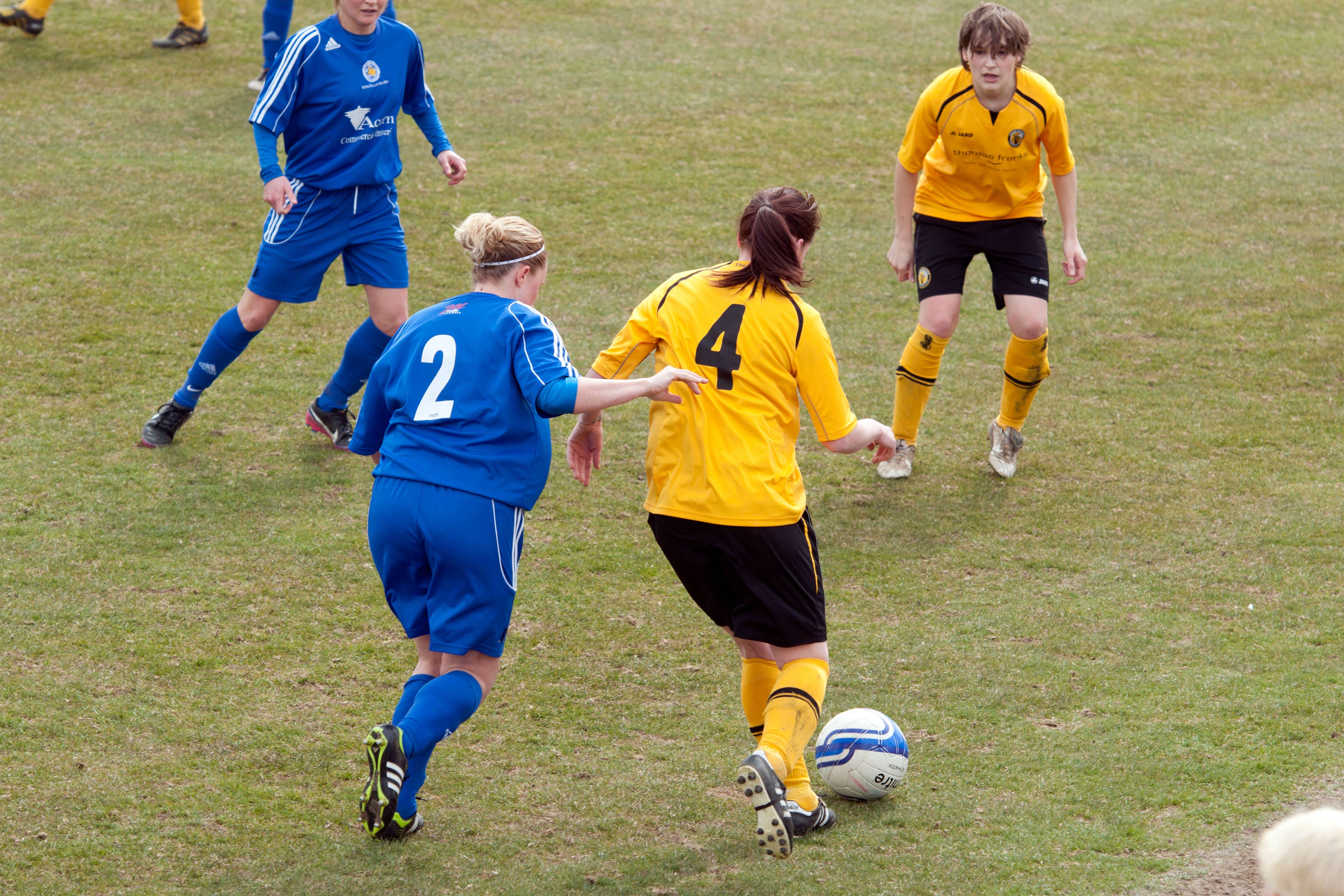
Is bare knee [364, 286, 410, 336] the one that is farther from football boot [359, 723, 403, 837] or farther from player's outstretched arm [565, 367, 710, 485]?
football boot [359, 723, 403, 837]

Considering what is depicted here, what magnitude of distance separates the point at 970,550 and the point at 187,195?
271 inches

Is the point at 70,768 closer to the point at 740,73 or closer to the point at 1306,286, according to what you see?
the point at 1306,286

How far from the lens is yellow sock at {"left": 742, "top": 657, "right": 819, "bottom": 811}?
4129 mm

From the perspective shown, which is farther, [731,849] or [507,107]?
[507,107]

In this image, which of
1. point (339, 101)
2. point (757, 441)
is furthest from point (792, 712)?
point (339, 101)

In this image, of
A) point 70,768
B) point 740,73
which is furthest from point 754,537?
point 740,73

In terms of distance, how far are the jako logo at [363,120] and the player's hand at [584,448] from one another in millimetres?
2855

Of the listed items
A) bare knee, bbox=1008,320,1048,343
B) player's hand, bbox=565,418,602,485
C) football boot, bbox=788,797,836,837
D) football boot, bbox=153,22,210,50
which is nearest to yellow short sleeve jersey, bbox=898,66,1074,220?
bare knee, bbox=1008,320,1048,343

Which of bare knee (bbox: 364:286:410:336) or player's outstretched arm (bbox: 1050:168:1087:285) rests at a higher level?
player's outstretched arm (bbox: 1050:168:1087:285)

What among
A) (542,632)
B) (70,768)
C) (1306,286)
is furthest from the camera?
(1306,286)

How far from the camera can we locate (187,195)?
10164 mm

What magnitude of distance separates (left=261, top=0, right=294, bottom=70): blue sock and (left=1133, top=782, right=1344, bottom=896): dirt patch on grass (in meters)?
10.3

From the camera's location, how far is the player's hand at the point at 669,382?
12.6 feet

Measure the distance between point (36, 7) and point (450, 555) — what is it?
453 inches
